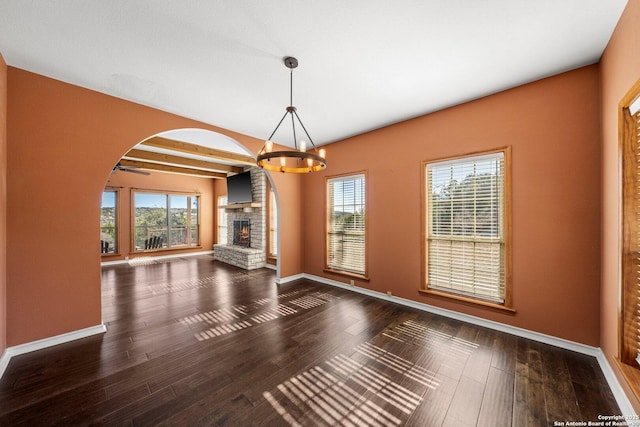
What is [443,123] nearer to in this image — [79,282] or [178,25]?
[178,25]

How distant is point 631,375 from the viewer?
5.41ft

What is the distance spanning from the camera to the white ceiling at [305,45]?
1753mm

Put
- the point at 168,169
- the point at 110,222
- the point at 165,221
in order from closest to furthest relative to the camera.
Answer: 1. the point at 110,222
2. the point at 168,169
3. the point at 165,221

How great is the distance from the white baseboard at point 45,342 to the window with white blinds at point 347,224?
11.8 ft

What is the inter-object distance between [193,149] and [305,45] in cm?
398

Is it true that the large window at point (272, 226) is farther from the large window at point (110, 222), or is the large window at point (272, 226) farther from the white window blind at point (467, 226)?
the large window at point (110, 222)

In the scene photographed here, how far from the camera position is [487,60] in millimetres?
2326

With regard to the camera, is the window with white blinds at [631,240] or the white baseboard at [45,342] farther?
the white baseboard at [45,342]

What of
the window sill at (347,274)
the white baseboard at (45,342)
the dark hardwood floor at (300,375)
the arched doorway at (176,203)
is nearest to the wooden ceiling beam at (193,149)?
→ the arched doorway at (176,203)

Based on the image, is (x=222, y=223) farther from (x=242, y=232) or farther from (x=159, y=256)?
(x=159, y=256)

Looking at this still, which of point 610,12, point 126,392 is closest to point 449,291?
point 610,12

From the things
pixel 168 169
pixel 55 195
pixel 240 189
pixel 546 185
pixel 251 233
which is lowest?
pixel 251 233

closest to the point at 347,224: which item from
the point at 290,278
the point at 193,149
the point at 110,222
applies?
the point at 290,278

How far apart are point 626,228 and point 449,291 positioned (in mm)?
1895
